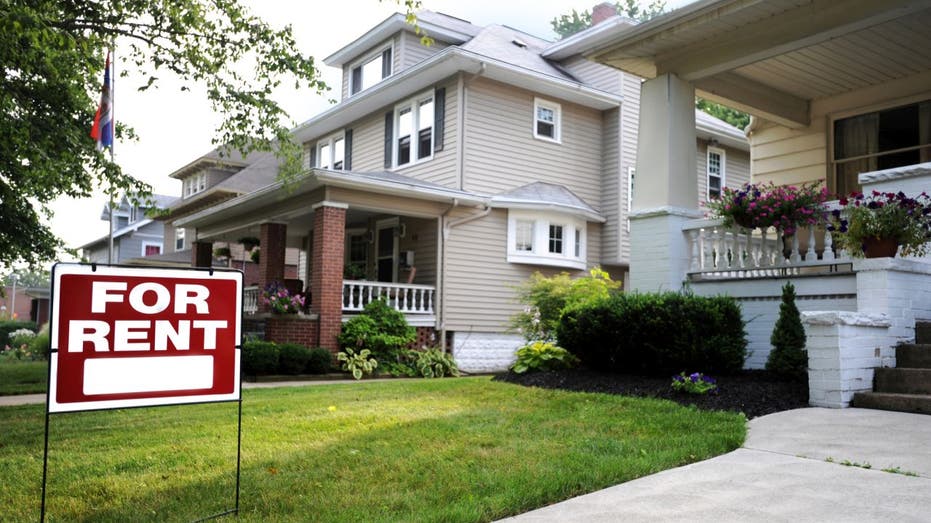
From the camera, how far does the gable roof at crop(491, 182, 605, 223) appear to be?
17.1 m

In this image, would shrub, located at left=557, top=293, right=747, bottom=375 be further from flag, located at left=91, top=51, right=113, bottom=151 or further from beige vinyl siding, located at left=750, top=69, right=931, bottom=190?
flag, located at left=91, top=51, right=113, bottom=151

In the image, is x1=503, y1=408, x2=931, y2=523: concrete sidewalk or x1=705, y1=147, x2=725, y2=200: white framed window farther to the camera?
x1=705, y1=147, x2=725, y2=200: white framed window

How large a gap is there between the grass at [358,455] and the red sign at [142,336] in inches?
29.2

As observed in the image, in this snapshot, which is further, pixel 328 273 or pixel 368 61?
pixel 368 61

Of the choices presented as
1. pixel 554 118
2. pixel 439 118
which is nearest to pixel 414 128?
pixel 439 118

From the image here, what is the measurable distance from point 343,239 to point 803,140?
8.56 meters

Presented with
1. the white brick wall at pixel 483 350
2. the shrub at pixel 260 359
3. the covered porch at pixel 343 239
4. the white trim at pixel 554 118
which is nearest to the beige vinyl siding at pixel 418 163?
the covered porch at pixel 343 239

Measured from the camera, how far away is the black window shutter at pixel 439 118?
1752 centimetres

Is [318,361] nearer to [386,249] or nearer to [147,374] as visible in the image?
[386,249]

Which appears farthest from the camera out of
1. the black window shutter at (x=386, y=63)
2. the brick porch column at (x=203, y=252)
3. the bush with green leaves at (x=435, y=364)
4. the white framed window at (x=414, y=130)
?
the brick porch column at (x=203, y=252)

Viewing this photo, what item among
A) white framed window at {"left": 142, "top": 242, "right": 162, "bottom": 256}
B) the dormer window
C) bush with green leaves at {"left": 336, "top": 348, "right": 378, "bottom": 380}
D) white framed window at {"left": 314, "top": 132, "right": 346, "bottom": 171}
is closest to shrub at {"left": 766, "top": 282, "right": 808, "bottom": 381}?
bush with green leaves at {"left": 336, "top": 348, "right": 378, "bottom": 380}

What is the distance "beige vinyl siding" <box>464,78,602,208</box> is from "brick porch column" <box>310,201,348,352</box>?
3944 millimetres

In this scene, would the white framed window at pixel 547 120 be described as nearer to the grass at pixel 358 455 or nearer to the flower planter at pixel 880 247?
the flower planter at pixel 880 247

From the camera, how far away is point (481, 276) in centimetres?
1695
